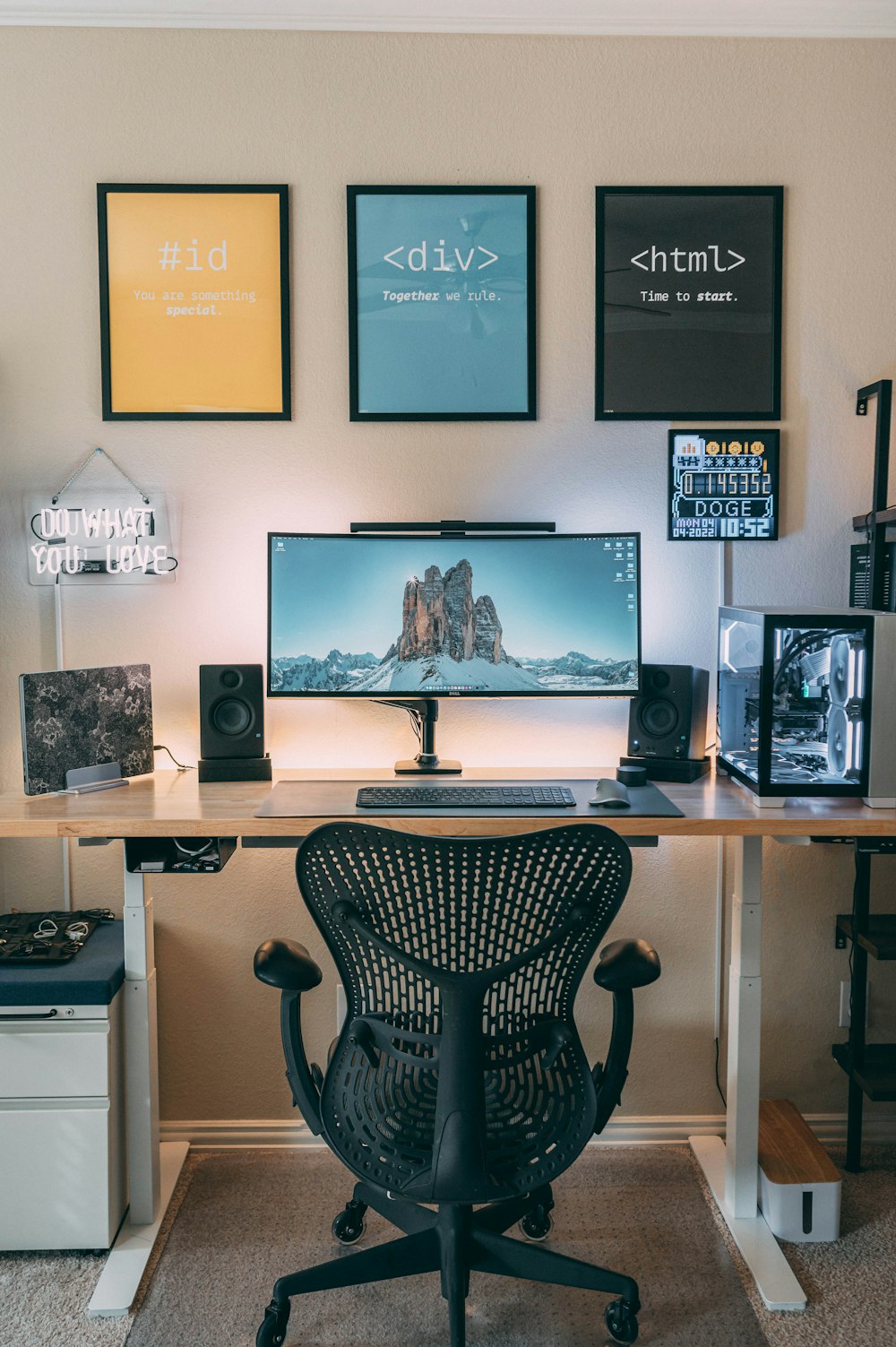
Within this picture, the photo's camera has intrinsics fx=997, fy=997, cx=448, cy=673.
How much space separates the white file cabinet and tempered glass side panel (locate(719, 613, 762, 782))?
1.44 meters

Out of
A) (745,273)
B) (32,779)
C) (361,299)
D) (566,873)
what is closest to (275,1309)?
(566,873)

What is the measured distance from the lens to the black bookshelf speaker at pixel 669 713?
2.33 m

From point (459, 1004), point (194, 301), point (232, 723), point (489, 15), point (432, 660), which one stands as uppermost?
point (489, 15)

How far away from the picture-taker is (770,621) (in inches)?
80.6

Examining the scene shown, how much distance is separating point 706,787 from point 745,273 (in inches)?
49.5

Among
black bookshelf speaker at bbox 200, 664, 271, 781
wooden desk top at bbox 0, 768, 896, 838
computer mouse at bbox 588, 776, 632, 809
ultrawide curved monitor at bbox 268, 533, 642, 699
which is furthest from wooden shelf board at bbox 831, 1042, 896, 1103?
black bookshelf speaker at bbox 200, 664, 271, 781

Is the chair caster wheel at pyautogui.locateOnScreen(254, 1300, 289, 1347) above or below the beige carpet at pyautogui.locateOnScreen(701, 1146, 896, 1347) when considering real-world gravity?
above

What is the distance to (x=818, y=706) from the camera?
Answer: 2.09 m

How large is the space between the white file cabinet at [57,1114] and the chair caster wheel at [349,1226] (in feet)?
1.52

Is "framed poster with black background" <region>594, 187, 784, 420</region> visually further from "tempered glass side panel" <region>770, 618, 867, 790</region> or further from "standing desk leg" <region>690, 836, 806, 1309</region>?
"standing desk leg" <region>690, 836, 806, 1309</region>

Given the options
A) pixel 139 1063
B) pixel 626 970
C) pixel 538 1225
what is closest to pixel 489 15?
pixel 626 970

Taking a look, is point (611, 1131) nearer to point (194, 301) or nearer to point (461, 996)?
point (461, 996)

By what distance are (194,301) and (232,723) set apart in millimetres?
1026

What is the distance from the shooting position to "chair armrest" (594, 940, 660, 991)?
5.38 feet
